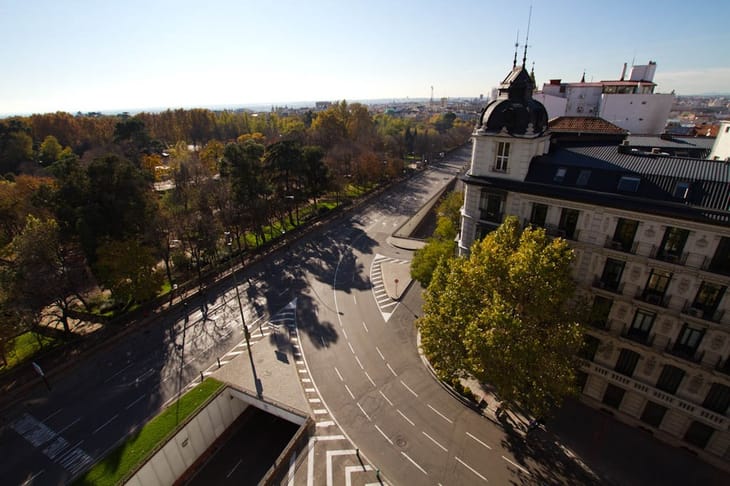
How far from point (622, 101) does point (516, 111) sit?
1980 inches

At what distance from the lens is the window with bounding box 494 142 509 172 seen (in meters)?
31.3

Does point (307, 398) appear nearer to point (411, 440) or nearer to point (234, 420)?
point (234, 420)

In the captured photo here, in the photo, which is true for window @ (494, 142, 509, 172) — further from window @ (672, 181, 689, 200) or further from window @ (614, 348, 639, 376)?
window @ (614, 348, 639, 376)

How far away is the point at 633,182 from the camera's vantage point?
26.1 m

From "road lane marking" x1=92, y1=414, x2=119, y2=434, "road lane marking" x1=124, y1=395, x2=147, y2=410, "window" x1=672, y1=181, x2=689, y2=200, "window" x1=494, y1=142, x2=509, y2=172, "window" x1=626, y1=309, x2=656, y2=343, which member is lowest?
"road lane marking" x1=92, y1=414, x2=119, y2=434

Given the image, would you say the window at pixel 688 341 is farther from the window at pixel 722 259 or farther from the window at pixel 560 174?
the window at pixel 560 174

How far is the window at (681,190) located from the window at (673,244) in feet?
7.67

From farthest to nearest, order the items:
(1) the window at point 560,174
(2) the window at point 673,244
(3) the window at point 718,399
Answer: (1) the window at point 560,174
(3) the window at point 718,399
(2) the window at point 673,244

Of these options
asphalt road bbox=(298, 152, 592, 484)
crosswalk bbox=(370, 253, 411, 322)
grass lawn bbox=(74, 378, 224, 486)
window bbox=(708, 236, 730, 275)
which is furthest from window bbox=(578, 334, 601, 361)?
grass lawn bbox=(74, 378, 224, 486)

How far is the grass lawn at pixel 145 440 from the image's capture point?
25062 mm

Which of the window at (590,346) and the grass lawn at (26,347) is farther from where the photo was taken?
the grass lawn at (26,347)

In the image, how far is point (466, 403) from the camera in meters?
31.4

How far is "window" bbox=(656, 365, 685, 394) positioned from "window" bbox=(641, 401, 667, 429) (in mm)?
2021

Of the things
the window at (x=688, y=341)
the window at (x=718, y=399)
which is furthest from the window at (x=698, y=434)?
the window at (x=688, y=341)
